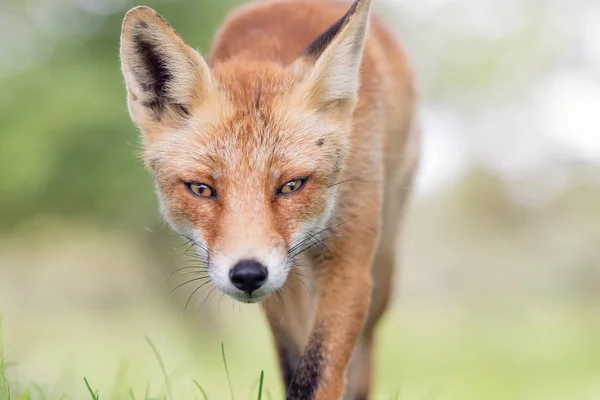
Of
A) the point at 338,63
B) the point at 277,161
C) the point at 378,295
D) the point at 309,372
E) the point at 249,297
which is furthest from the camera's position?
the point at 378,295

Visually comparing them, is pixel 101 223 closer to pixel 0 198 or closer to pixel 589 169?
pixel 0 198

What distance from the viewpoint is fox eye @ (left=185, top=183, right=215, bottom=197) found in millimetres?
3346

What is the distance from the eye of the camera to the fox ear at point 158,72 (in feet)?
11.2

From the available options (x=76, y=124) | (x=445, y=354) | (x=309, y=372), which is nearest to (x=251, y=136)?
(x=309, y=372)

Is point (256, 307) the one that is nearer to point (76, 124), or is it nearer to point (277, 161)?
point (76, 124)

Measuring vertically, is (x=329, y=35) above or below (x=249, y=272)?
above

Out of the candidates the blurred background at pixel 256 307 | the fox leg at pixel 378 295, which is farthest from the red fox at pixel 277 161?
the blurred background at pixel 256 307

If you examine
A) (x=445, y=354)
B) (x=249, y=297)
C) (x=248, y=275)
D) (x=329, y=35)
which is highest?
(x=329, y=35)

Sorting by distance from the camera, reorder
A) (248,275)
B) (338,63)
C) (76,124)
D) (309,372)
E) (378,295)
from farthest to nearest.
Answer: (76,124)
(378,295)
(309,372)
(338,63)
(248,275)

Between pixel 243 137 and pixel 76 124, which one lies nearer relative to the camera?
pixel 243 137

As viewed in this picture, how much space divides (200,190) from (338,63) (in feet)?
3.12

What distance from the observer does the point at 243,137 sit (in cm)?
A: 340

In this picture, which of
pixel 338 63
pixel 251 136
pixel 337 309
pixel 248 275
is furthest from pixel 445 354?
pixel 248 275

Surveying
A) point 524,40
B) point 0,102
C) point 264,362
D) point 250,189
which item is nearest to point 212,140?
point 250,189
